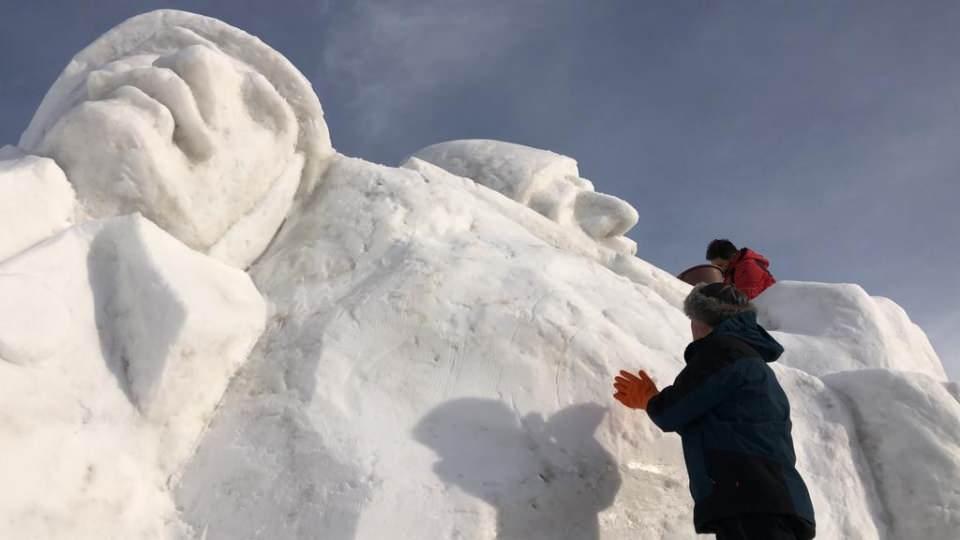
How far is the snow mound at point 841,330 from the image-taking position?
5000 mm

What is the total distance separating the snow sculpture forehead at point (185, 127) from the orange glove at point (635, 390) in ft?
6.79

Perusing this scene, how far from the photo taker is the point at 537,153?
6184mm

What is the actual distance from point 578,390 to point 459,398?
535 millimetres

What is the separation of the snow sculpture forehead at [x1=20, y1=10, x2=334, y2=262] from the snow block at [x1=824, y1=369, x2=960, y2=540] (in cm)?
331

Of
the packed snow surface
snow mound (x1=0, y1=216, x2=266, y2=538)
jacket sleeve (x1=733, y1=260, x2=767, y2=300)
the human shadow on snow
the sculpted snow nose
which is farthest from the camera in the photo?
jacket sleeve (x1=733, y1=260, x2=767, y2=300)

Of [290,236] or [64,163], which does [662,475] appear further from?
[64,163]

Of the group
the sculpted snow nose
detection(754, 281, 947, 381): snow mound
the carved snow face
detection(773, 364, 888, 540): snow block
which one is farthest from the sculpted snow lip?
detection(754, 281, 947, 381): snow mound

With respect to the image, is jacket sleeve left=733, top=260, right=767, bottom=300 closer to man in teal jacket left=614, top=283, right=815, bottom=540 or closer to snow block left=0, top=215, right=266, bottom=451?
man in teal jacket left=614, top=283, right=815, bottom=540

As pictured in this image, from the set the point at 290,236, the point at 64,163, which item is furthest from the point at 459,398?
the point at 64,163

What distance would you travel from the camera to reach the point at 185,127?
3.85 meters

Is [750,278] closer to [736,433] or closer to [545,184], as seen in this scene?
[545,184]

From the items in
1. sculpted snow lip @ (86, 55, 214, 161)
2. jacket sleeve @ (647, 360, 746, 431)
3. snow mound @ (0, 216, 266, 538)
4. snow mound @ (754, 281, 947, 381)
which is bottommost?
snow mound @ (0, 216, 266, 538)

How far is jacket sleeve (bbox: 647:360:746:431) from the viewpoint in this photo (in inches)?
118

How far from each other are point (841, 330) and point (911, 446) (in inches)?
54.8
